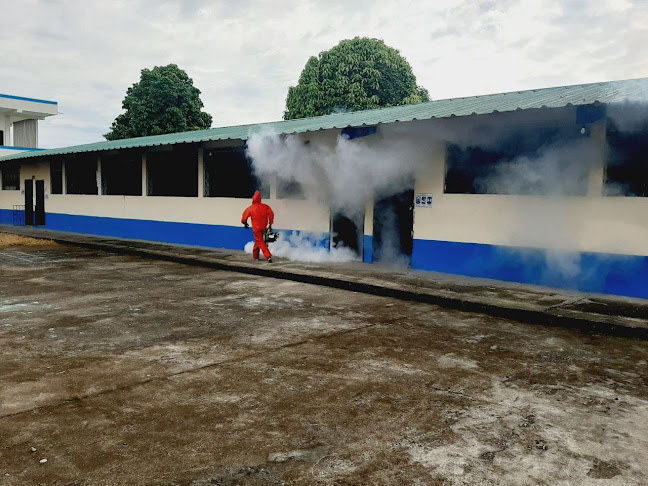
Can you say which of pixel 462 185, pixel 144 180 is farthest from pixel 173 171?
pixel 462 185

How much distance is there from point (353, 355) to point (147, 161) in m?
14.8

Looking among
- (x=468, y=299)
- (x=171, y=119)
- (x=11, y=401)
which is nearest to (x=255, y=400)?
(x=11, y=401)

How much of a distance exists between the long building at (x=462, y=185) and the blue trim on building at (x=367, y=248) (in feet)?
0.08

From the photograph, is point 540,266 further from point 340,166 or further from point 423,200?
point 340,166

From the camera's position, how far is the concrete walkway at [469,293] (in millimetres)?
6875

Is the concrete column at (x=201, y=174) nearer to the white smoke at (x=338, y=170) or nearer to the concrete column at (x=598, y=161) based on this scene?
the white smoke at (x=338, y=170)

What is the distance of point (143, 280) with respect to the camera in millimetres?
10031

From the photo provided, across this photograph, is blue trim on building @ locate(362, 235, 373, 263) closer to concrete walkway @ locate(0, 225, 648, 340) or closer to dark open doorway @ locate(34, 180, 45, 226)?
concrete walkway @ locate(0, 225, 648, 340)

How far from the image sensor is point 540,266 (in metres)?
9.59

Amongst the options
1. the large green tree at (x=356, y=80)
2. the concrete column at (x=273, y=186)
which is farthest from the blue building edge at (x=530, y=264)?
the large green tree at (x=356, y=80)

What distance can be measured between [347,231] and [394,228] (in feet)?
4.31

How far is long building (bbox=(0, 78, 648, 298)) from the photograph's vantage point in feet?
28.3

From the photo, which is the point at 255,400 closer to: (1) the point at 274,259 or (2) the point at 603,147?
(2) the point at 603,147

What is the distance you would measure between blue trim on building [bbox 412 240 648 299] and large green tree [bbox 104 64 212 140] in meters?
30.6
